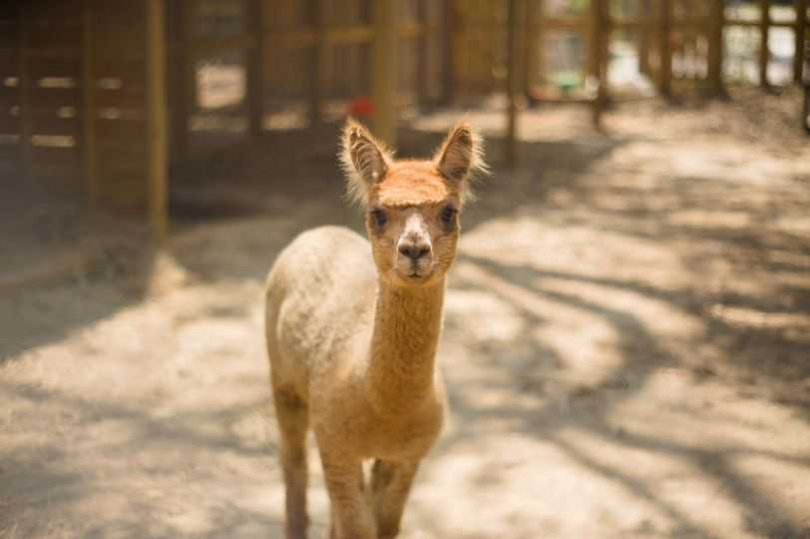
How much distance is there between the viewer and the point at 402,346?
4.09 meters

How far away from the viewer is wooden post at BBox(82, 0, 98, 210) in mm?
9180

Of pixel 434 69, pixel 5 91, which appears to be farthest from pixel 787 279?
pixel 434 69

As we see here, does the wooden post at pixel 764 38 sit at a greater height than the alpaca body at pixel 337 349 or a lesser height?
greater

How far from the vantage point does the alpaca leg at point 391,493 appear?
4.57 metres

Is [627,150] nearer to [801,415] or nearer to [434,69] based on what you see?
[434,69]

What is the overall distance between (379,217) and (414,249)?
13.5 inches

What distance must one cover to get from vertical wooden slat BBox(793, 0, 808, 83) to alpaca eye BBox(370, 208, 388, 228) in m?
15.7

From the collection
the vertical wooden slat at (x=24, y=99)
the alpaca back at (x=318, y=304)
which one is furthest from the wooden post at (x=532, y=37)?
the alpaca back at (x=318, y=304)

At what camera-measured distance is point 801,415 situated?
6703 millimetres

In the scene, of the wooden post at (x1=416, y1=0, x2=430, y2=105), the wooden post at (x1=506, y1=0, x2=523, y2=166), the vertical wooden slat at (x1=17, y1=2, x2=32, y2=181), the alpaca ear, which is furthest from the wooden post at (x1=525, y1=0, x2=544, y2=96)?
the alpaca ear

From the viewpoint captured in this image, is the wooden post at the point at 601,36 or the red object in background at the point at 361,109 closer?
the red object in background at the point at 361,109

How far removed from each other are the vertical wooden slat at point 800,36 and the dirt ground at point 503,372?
20.9 ft

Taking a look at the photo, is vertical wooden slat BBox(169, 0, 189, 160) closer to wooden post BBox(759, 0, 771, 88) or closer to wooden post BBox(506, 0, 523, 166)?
wooden post BBox(506, 0, 523, 166)

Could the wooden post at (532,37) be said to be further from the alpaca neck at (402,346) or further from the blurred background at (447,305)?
the alpaca neck at (402,346)
